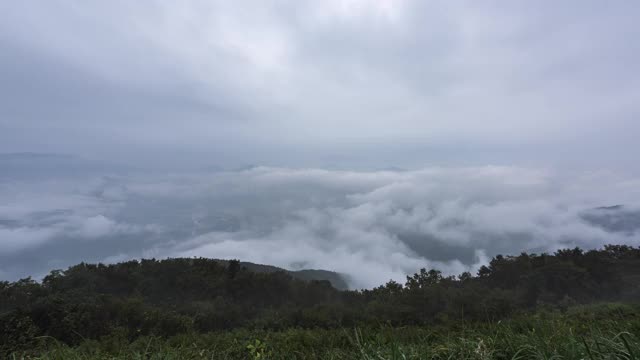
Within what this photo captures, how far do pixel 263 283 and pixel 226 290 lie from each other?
1241 millimetres

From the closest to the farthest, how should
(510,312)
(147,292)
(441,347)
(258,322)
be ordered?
(441,347)
(258,322)
(510,312)
(147,292)

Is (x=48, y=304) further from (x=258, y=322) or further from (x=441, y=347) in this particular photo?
(x=441, y=347)

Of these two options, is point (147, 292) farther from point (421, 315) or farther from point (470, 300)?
point (470, 300)

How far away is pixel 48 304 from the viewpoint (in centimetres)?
848

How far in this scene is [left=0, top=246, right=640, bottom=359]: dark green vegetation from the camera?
4.37m

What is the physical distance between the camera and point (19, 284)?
Answer: 10000 millimetres

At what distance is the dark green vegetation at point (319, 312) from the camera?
4.37 m

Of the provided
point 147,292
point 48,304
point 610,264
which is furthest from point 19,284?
point 610,264

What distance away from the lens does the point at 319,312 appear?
9.99 meters

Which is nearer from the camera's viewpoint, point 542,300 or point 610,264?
point 542,300

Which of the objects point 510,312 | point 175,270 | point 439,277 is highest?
point 175,270

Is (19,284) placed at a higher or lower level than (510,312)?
higher

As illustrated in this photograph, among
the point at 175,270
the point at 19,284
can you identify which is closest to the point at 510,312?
the point at 175,270

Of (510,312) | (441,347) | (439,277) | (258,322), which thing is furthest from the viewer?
(439,277)
